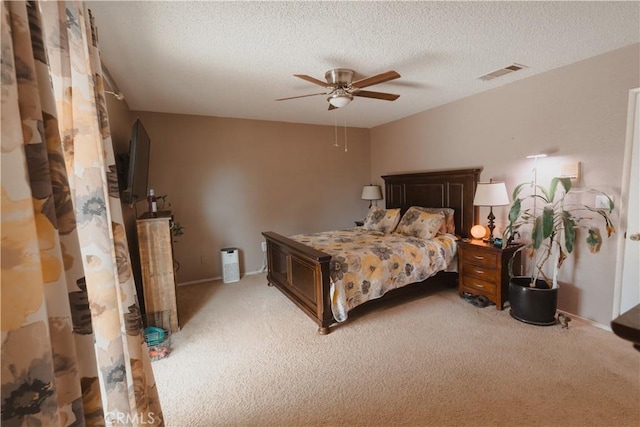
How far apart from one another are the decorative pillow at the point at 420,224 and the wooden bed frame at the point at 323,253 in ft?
1.27

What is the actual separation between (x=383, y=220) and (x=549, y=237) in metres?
2.05

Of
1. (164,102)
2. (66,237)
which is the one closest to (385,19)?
(66,237)

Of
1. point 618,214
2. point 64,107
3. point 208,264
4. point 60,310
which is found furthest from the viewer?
point 208,264

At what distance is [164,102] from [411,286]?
12.4 ft

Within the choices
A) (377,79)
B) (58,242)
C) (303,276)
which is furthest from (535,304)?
(58,242)

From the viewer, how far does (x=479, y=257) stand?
11.0ft

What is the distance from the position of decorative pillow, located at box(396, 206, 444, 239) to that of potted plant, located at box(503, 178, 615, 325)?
830 millimetres

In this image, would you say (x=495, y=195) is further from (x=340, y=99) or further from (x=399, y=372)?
(x=399, y=372)

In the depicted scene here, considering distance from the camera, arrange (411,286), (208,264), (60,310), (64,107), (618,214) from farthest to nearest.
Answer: (208,264)
(411,286)
(618,214)
(64,107)
(60,310)

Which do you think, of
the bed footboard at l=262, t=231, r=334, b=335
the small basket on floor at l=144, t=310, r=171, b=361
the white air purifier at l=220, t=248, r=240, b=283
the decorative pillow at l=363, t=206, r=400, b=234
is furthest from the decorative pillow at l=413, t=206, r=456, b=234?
the small basket on floor at l=144, t=310, r=171, b=361

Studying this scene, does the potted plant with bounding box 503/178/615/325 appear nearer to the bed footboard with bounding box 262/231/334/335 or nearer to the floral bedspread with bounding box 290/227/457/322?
the floral bedspread with bounding box 290/227/457/322

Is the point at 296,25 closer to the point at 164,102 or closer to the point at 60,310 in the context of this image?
the point at 60,310

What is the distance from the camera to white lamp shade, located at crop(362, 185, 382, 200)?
5.37m

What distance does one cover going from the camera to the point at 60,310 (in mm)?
799
